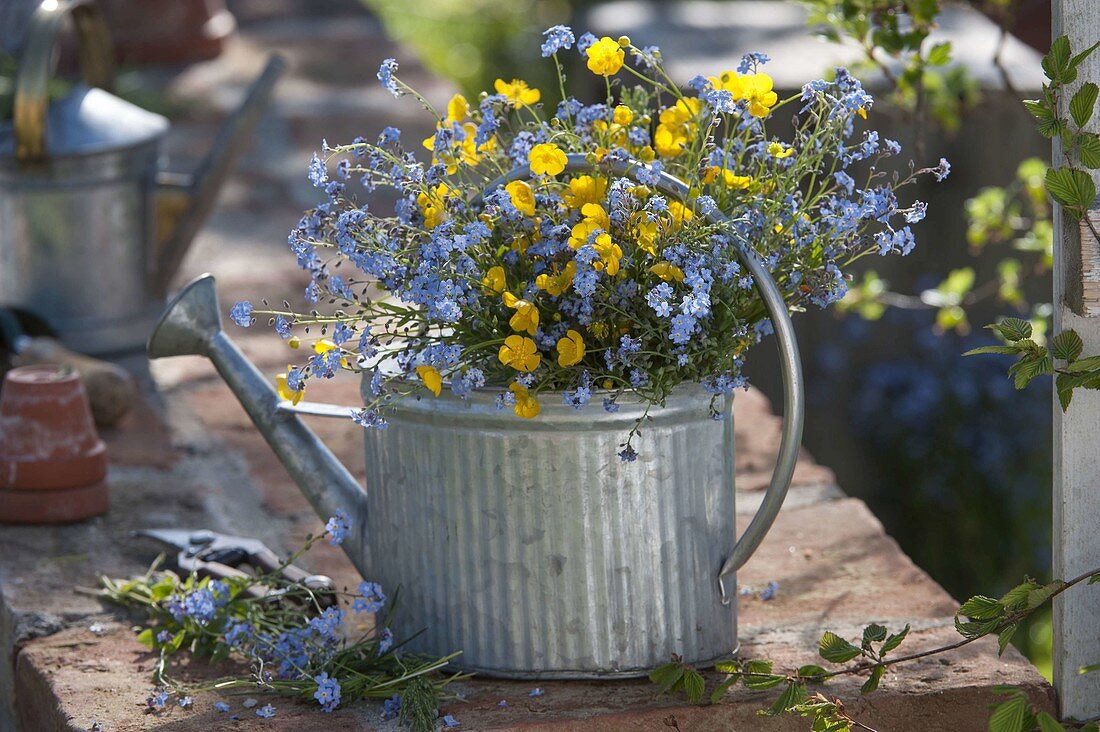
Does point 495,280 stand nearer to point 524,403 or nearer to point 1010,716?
point 524,403

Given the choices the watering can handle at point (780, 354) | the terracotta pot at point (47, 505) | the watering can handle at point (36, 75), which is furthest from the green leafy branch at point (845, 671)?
the watering can handle at point (36, 75)

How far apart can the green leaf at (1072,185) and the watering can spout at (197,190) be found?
4.92ft

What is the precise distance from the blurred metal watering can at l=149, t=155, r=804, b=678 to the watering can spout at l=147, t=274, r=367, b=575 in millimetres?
105

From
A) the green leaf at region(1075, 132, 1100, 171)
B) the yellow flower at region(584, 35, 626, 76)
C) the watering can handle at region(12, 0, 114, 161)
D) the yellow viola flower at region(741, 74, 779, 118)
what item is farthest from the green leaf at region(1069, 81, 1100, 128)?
the watering can handle at region(12, 0, 114, 161)

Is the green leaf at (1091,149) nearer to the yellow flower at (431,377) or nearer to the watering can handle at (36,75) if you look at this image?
the yellow flower at (431,377)

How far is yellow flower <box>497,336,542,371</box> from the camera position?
1.12m

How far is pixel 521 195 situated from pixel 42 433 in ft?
2.62

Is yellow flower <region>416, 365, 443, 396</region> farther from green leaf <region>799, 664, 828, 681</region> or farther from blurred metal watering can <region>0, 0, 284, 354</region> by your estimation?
blurred metal watering can <region>0, 0, 284, 354</region>

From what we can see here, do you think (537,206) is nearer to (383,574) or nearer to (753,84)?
(753,84)

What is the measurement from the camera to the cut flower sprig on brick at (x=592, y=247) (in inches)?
44.4

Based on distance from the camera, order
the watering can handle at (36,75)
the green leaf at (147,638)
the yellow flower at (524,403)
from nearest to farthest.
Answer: the yellow flower at (524,403), the green leaf at (147,638), the watering can handle at (36,75)

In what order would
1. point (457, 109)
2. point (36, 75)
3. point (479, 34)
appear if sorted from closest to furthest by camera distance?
point (457, 109), point (36, 75), point (479, 34)

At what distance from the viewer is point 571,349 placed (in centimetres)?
112

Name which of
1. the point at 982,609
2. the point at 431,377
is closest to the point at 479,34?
the point at 431,377
